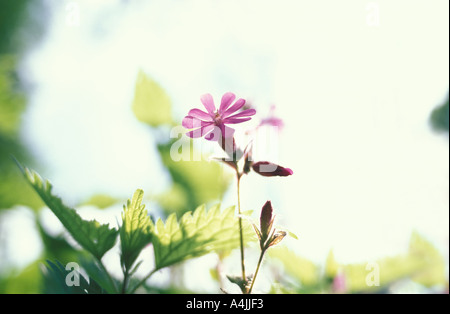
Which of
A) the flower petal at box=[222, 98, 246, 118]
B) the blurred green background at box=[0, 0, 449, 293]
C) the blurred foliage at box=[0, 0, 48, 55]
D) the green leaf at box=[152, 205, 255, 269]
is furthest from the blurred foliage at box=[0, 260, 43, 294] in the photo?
the blurred foliage at box=[0, 0, 48, 55]

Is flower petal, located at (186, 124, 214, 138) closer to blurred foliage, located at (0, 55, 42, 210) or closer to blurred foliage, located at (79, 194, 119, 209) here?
blurred foliage, located at (0, 55, 42, 210)

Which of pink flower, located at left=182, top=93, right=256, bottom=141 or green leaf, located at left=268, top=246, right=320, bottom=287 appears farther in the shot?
green leaf, located at left=268, top=246, right=320, bottom=287

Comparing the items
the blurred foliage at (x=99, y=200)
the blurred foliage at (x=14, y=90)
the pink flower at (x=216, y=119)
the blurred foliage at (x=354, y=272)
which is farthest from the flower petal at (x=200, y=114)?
the blurred foliage at (x=99, y=200)

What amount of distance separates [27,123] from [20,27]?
4.22 ft

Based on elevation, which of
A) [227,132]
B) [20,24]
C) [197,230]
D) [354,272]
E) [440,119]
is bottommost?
[354,272]

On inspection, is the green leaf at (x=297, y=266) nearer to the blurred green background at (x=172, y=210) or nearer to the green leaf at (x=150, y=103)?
the blurred green background at (x=172, y=210)

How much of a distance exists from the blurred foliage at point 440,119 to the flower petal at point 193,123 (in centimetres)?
78

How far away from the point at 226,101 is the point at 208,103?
40mm

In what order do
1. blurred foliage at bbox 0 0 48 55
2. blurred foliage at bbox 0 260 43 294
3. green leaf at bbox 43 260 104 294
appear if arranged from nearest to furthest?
green leaf at bbox 43 260 104 294
blurred foliage at bbox 0 260 43 294
blurred foliage at bbox 0 0 48 55

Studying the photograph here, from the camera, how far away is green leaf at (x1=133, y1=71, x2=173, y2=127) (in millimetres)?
1069

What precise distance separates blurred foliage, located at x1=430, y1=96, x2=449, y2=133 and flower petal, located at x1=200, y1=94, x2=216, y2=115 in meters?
Answer: 0.76

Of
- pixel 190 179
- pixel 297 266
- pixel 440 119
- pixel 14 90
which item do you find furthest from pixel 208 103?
pixel 14 90

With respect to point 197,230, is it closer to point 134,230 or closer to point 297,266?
point 134,230

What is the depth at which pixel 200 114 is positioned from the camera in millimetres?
506
